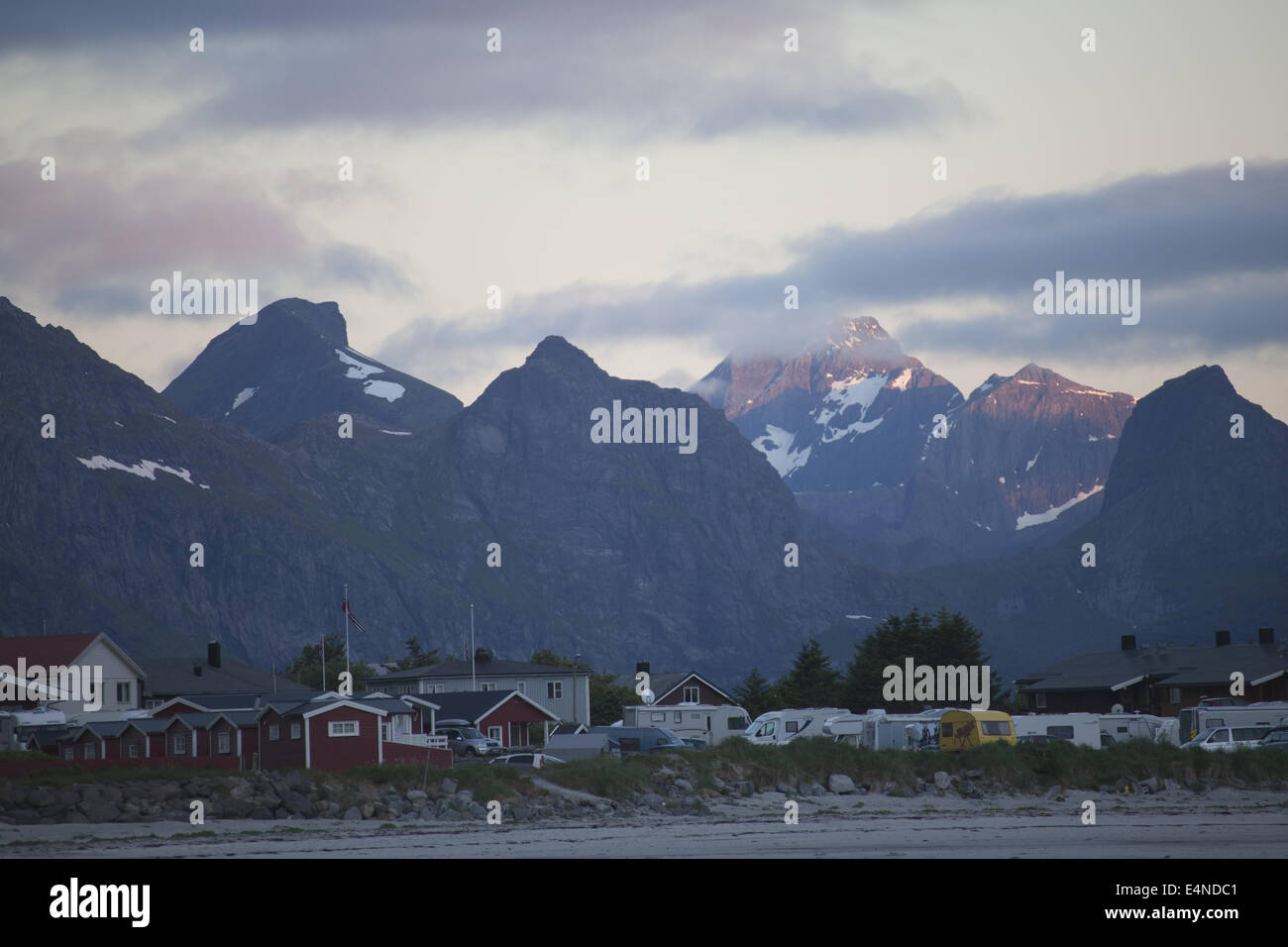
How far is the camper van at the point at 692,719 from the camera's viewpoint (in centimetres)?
8144

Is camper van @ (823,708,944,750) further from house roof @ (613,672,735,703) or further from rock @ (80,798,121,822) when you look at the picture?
house roof @ (613,672,735,703)

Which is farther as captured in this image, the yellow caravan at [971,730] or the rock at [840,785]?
the yellow caravan at [971,730]

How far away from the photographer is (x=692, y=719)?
83000 mm

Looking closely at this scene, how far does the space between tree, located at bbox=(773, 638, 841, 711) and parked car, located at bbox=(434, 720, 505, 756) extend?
1447 inches

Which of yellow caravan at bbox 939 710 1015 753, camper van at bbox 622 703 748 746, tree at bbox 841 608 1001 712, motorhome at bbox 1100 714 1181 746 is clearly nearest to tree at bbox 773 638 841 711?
tree at bbox 841 608 1001 712

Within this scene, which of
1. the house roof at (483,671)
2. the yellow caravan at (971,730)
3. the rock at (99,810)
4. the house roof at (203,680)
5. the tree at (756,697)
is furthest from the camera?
the tree at (756,697)

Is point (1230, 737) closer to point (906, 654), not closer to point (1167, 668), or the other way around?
point (1167, 668)

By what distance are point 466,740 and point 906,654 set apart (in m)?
46.8

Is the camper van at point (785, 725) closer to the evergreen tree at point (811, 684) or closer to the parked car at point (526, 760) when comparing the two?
the parked car at point (526, 760)

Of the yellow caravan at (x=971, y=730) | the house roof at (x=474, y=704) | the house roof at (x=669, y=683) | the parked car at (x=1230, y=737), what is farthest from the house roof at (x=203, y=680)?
the parked car at (x=1230, y=737)

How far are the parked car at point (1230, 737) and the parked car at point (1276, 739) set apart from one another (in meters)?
0.28

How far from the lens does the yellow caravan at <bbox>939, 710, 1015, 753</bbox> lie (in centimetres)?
6272

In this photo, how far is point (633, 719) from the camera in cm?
8156

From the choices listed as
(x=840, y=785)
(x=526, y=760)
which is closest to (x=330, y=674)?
(x=526, y=760)
